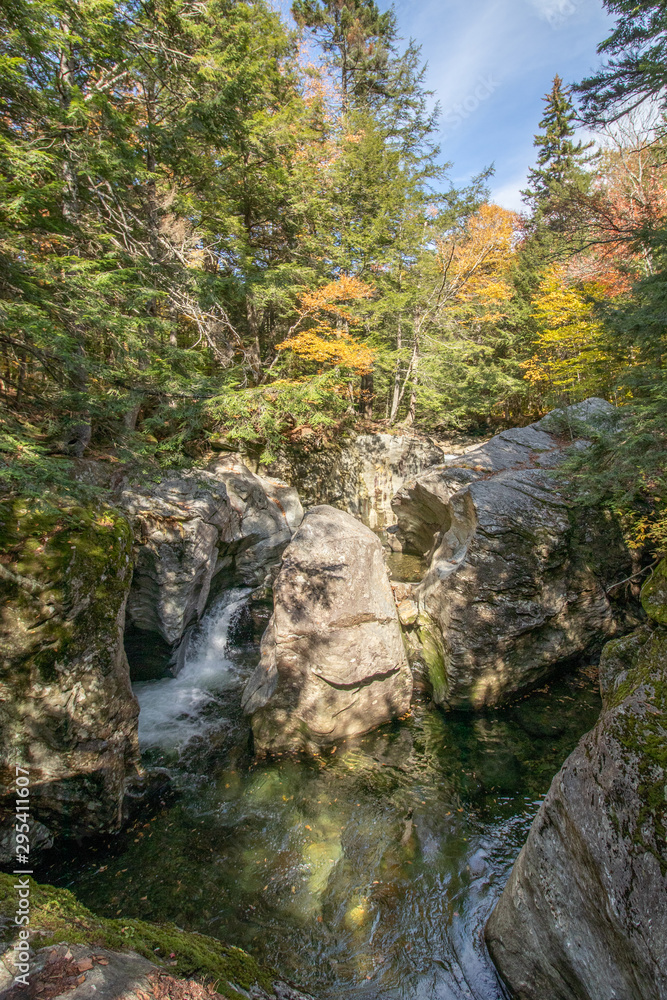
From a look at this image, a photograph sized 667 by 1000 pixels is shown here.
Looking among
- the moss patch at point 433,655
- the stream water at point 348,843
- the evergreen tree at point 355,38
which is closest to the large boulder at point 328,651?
the stream water at point 348,843

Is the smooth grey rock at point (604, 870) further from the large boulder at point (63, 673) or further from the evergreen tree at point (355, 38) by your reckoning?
the evergreen tree at point (355, 38)

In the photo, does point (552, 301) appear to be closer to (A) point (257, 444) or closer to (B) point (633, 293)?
(B) point (633, 293)

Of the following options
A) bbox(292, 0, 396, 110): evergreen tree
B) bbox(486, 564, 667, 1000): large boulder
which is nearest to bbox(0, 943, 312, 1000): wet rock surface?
bbox(486, 564, 667, 1000): large boulder

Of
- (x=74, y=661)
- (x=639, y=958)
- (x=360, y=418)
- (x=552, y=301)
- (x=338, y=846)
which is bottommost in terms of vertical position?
Result: (x=338, y=846)

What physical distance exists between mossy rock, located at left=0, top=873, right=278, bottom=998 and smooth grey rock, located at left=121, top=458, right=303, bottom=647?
14.3 ft

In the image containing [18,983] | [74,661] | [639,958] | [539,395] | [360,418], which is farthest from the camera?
[360,418]

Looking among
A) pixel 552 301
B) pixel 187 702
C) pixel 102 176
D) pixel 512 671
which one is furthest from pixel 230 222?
pixel 512 671

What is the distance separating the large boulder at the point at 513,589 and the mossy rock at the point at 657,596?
9.70 feet

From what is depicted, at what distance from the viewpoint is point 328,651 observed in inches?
266

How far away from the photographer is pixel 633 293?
21.1 ft

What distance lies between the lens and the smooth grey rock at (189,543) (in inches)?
290

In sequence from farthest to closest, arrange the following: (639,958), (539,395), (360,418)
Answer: (360,418) < (539,395) < (639,958)

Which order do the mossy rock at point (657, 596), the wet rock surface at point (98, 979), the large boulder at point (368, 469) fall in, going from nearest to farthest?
the wet rock surface at point (98, 979) < the mossy rock at point (657, 596) < the large boulder at point (368, 469)

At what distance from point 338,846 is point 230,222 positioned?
13213 mm
